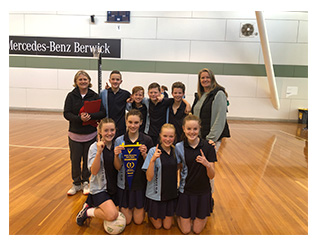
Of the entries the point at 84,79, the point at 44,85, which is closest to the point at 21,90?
the point at 44,85

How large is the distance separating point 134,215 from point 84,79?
4.86 feet

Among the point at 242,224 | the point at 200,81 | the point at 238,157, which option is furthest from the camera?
the point at 238,157

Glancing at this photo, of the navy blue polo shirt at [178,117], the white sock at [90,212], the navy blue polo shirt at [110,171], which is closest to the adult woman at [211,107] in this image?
the navy blue polo shirt at [178,117]

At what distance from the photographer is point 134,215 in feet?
6.98

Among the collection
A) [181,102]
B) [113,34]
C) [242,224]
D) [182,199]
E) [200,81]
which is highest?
[113,34]

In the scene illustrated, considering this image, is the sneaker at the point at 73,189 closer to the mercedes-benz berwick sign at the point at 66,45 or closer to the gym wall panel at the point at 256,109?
the mercedes-benz berwick sign at the point at 66,45

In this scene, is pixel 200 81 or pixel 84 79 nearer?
pixel 200 81

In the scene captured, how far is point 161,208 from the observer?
204cm

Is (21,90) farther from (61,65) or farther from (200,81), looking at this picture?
(200,81)

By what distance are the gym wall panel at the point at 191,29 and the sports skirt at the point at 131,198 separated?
297 inches

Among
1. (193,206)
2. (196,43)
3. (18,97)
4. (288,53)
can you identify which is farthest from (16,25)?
(288,53)

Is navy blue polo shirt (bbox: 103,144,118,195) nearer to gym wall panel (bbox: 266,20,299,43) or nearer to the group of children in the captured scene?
the group of children

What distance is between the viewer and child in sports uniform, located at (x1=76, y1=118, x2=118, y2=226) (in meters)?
1.98

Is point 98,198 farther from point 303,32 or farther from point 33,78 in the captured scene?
point 303,32
